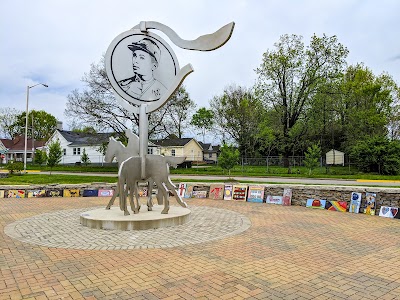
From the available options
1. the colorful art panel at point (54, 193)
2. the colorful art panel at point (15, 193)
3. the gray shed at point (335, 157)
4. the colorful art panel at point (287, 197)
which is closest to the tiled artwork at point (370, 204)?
the colorful art panel at point (287, 197)

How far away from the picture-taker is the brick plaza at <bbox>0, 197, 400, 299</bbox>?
4566 mm

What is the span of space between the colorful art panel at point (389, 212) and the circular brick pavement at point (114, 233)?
455 cm

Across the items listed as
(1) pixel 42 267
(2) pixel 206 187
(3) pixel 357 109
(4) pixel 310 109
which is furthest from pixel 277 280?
(3) pixel 357 109

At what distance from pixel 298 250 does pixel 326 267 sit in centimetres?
106

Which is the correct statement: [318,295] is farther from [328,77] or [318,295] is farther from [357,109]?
[357,109]

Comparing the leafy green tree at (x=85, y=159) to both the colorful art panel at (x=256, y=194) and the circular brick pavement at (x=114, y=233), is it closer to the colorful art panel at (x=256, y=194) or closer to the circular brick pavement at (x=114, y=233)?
the colorful art panel at (x=256, y=194)

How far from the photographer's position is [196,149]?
62.4 m

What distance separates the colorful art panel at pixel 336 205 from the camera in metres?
11.6

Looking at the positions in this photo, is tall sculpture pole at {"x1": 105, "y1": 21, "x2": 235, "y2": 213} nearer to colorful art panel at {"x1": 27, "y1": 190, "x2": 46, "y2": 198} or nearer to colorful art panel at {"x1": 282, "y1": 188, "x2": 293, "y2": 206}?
colorful art panel at {"x1": 282, "y1": 188, "x2": 293, "y2": 206}

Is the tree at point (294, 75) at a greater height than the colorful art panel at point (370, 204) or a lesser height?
greater

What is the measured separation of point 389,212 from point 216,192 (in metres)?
7.13

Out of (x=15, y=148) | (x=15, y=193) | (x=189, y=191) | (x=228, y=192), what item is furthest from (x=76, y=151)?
(x=228, y=192)

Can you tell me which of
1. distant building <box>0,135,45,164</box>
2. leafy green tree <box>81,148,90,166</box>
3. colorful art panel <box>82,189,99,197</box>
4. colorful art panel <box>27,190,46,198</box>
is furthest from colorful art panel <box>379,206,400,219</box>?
distant building <box>0,135,45,164</box>

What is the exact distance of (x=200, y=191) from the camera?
15.8 metres
